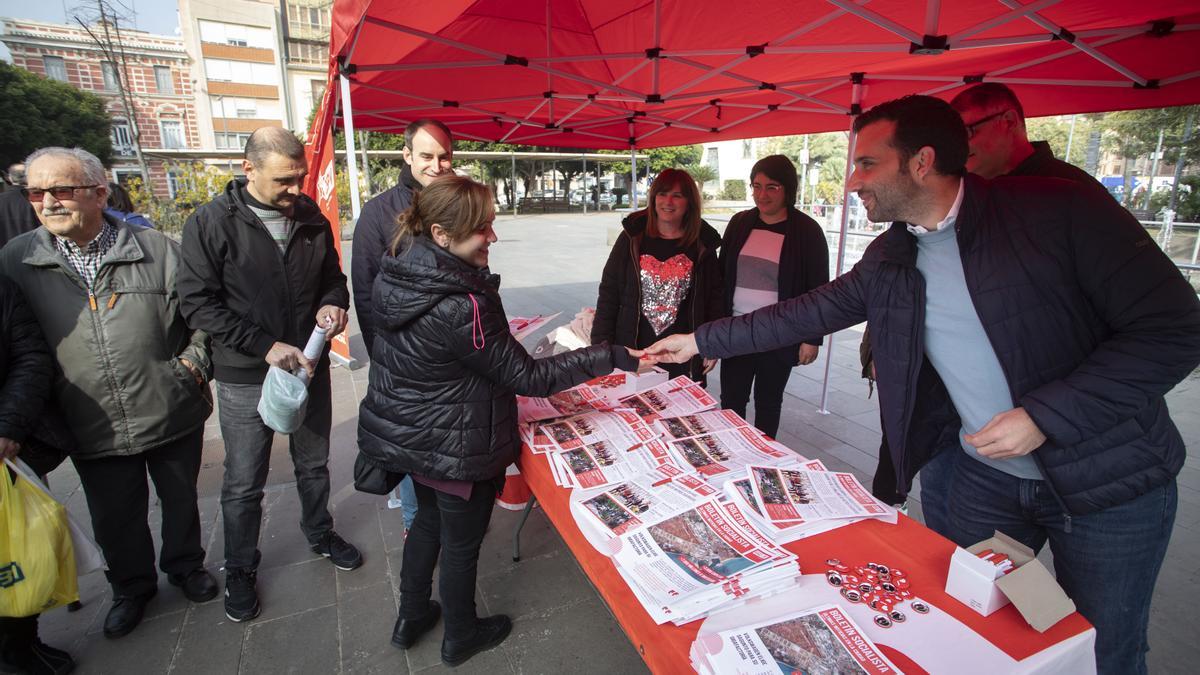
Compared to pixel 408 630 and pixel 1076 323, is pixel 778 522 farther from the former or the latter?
pixel 408 630

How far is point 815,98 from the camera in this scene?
4.51 m

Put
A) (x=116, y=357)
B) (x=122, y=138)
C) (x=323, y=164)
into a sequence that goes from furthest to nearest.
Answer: (x=122, y=138), (x=323, y=164), (x=116, y=357)

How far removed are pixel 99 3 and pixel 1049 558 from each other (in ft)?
84.0

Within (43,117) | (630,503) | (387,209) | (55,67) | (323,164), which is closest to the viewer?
(630,503)

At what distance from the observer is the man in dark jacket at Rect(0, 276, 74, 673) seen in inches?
72.9

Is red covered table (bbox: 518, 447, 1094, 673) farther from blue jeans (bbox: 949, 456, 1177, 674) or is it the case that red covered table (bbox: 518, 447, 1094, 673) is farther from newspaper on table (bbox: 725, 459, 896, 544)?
blue jeans (bbox: 949, 456, 1177, 674)

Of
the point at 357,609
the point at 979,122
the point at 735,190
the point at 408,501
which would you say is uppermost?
the point at 735,190

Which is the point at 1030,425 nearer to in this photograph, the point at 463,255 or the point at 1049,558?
the point at 463,255

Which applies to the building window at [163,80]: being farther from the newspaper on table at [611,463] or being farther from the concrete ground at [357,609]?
the newspaper on table at [611,463]

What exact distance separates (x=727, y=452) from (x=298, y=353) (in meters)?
1.63

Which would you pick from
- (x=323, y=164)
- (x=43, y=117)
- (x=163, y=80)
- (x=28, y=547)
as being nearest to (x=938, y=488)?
(x=28, y=547)

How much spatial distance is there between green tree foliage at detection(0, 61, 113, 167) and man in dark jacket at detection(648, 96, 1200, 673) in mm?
31699

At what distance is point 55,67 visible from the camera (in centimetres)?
4241

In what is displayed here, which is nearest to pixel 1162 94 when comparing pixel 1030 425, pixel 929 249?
pixel 929 249
